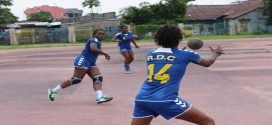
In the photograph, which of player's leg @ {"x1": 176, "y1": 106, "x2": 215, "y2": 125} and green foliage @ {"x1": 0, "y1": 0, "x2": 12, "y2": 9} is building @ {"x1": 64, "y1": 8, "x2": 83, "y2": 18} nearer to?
green foliage @ {"x1": 0, "y1": 0, "x2": 12, "y2": 9}

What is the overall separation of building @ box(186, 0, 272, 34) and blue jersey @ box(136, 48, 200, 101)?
5937 centimetres

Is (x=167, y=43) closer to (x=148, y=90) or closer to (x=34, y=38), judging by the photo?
(x=148, y=90)

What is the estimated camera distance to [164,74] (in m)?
4.94

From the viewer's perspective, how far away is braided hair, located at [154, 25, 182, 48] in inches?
197

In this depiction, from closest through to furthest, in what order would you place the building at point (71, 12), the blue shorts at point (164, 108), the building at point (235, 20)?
the blue shorts at point (164, 108) → the building at point (235, 20) → the building at point (71, 12)

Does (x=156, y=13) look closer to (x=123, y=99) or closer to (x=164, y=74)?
(x=123, y=99)

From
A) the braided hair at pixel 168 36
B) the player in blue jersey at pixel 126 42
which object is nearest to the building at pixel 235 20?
the player in blue jersey at pixel 126 42

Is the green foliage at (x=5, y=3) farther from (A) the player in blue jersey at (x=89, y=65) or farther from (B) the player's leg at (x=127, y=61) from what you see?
(A) the player in blue jersey at (x=89, y=65)

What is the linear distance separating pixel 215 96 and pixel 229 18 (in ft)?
203

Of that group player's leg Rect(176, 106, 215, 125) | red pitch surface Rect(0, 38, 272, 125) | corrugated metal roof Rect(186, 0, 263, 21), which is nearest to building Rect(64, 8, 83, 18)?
corrugated metal roof Rect(186, 0, 263, 21)

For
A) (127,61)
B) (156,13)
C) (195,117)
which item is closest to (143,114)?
(195,117)

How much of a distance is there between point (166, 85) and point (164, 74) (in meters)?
0.11

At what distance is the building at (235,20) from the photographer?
65625 mm

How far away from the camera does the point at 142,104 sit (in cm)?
496
